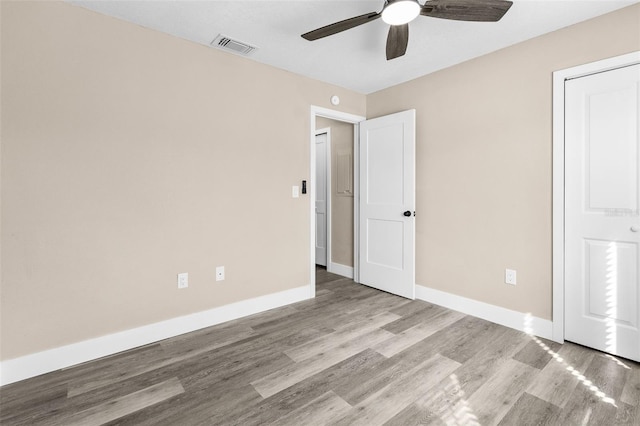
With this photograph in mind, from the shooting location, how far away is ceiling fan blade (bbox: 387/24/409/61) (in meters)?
2.04

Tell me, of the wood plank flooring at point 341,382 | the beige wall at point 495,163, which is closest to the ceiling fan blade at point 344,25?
the beige wall at point 495,163

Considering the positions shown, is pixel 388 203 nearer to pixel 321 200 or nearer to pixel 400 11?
pixel 321 200

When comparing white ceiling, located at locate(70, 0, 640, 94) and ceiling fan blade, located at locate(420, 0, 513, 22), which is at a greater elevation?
white ceiling, located at locate(70, 0, 640, 94)

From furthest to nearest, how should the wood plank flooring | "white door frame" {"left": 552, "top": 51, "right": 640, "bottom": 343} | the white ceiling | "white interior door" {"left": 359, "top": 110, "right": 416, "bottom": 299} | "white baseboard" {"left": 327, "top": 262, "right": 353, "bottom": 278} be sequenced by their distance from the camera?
"white baseboard" {"left": 327, "top": 262, "right": 353, "bottom": 278} → "white interior door" {"left": 359, "top": 110, "right": 416, "bottom": 299} → "white door frame" {"left": 552, "top": 51, "right": 640, "bottom": 343} → the white ceiling → the wood plank flooring

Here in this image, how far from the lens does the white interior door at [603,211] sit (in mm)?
2129

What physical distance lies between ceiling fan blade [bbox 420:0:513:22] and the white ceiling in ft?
1.41

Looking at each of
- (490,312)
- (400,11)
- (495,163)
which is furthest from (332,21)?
(490,312)

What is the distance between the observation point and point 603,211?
2246 millimetres

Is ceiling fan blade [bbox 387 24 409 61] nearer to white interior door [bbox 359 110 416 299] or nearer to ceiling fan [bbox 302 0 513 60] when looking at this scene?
ceiling fan [bbox 302 0 513 60]

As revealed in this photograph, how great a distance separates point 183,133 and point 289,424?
222 cm

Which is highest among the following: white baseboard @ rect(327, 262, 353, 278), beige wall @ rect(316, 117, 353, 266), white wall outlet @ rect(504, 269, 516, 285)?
beige wall @ rect(316, 117, 353, 266)

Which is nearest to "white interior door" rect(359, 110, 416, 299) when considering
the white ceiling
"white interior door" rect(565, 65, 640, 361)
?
the white ceiling

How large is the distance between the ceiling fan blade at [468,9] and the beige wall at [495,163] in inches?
39.9

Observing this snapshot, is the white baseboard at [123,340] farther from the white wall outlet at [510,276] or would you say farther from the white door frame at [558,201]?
the white door frame at [558,201]
